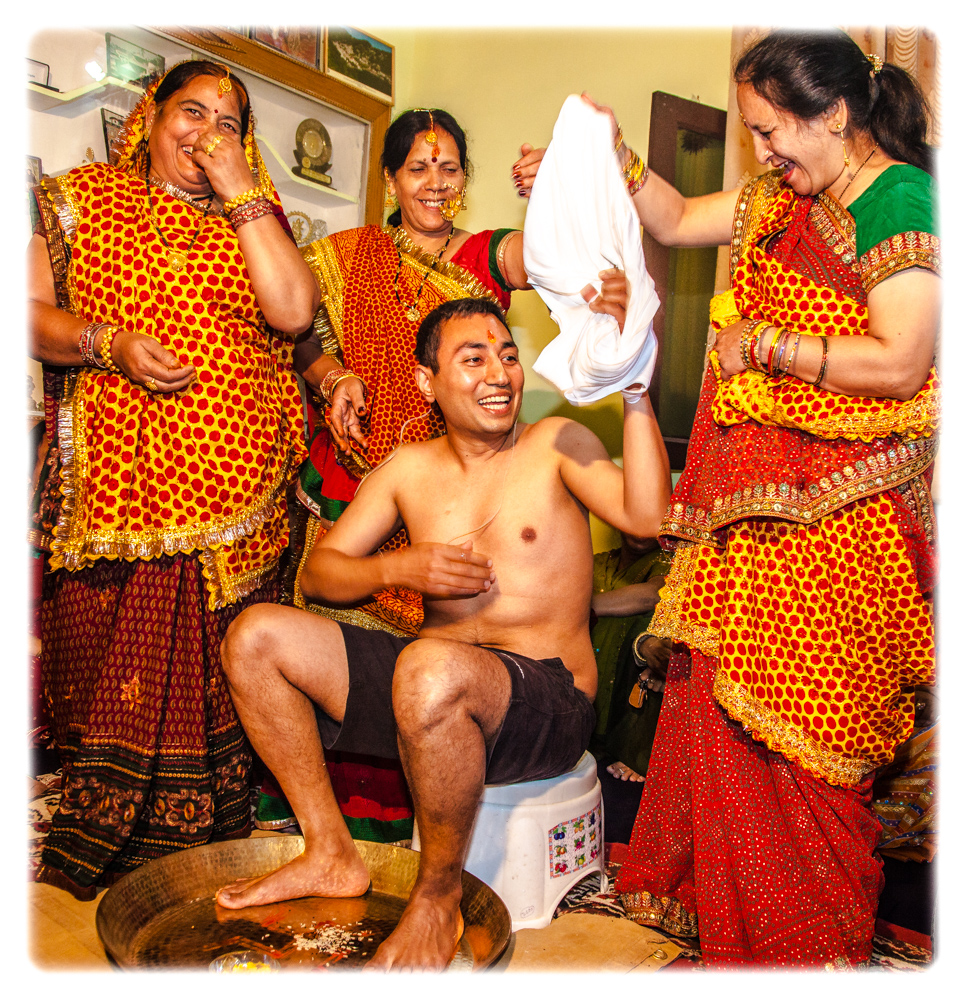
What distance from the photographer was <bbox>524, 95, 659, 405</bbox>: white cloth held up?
1.82 m

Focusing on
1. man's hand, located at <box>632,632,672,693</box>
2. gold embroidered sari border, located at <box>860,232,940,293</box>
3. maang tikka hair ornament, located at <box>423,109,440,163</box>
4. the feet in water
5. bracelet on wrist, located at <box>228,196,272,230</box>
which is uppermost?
maang tikka hair ornament, located at <box>423,109,440,163</box>

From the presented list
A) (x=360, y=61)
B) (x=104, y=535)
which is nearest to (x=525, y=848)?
(x=104, y=535)

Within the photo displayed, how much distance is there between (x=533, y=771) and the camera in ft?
6.41

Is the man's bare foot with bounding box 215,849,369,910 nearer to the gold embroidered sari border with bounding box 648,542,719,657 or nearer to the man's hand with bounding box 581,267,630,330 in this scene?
the gold embroidered sari border with bounding box 648,542,719,657

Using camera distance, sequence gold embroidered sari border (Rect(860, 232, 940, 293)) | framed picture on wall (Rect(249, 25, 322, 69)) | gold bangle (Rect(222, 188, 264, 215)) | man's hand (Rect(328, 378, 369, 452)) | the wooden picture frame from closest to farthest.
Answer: gold embroidered sari border (Rect(860, 232, 940, 293)) < gold bangle (Rect(222, 188, 264, 215)) < man's hand (Rect(328, 378, 369, 452)) < the wooden picture frame < framed picture on wall (Rect(249, 25, 322, 69))

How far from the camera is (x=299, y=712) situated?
1.97 metres

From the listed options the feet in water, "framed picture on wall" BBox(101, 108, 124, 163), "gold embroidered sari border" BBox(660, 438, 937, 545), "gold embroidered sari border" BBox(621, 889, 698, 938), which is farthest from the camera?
"framed picture on wall" BBox(101, 108, 124, 163)

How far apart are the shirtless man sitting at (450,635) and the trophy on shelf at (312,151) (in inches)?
76.5

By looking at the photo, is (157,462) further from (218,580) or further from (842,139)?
(842,139)

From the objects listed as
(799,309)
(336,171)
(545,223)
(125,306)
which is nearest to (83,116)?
(336,171)

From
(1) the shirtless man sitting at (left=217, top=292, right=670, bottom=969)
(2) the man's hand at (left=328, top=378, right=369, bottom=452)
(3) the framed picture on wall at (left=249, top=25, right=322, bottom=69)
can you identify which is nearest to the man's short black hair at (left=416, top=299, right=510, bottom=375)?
(1) the shirtless man sitting at (left=217, top=292, right=670, bottom=969)

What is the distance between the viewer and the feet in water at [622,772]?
2869mm

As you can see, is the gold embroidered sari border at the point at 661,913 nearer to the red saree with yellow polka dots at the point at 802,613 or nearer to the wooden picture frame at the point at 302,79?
the red saree with yellow polka dots at the point at 802,613

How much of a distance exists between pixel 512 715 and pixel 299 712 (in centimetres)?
47
